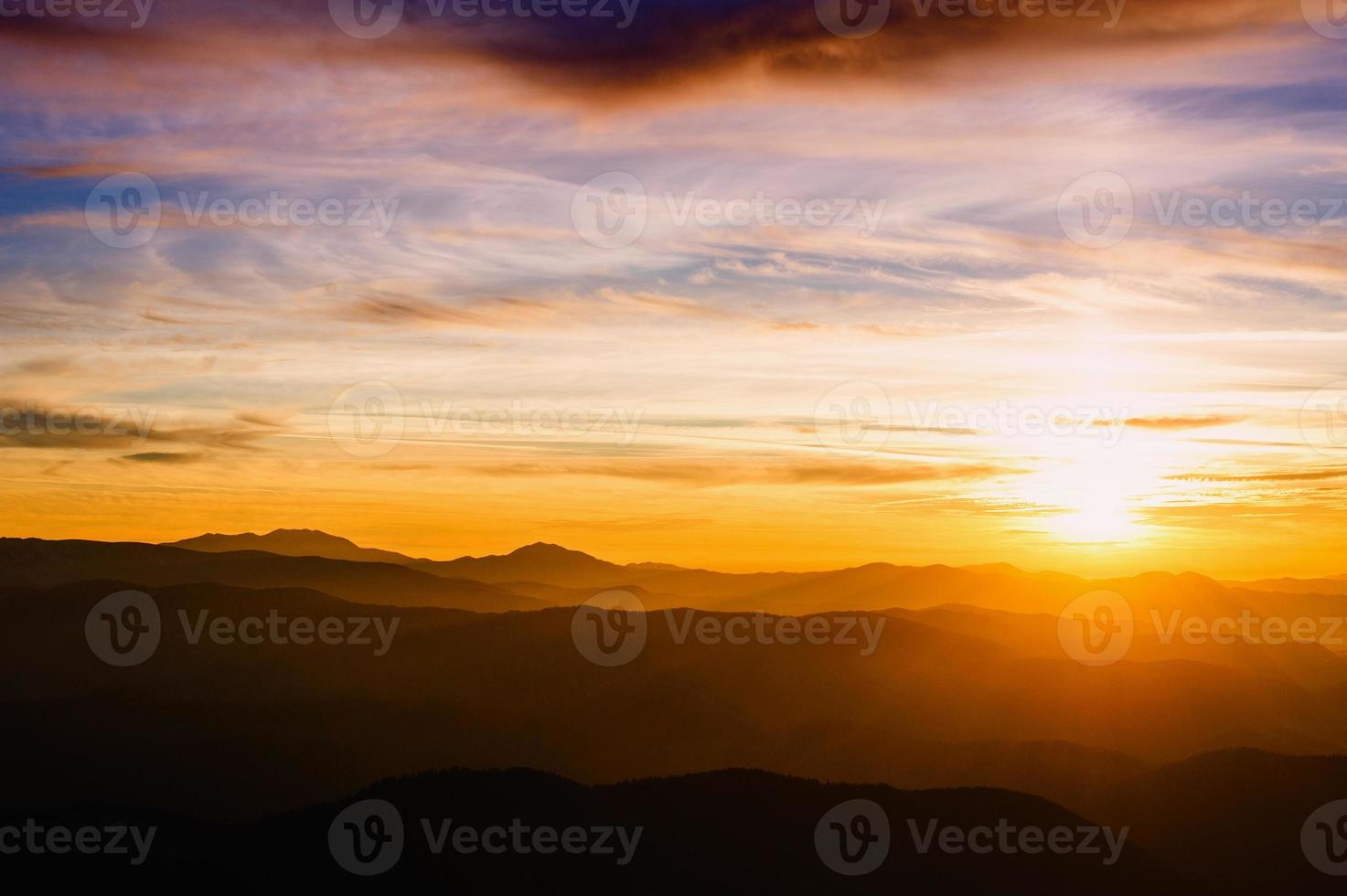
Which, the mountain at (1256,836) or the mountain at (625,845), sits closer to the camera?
the mountain at (625,845)

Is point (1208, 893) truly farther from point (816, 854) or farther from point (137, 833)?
point (137, 833)

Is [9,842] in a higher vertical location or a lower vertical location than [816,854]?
lower

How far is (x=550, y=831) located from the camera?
122m

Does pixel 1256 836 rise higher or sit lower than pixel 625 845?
higher

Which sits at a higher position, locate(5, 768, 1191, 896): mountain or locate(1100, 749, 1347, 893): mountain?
locate(1100, 749, 1347, 893): mountain

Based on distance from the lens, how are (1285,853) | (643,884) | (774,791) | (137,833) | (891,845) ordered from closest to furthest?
1. (643,884)
2. (137,833)
3. (891,845)
4. (774,791)
5. (1285,853)

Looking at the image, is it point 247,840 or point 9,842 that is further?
point 9,842

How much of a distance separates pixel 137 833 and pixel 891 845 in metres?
86.6

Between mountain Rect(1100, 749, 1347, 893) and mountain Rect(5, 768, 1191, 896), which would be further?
mountain Rect(1100, 749, 1347, 893)

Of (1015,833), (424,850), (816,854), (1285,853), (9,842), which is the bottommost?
(9,842)

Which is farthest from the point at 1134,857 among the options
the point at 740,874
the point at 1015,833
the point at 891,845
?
the point at 740,874

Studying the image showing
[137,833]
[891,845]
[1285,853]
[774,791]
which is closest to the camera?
[137,833]

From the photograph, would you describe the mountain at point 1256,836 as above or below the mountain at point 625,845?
above

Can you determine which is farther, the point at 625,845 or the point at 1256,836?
the point at 1256,836
